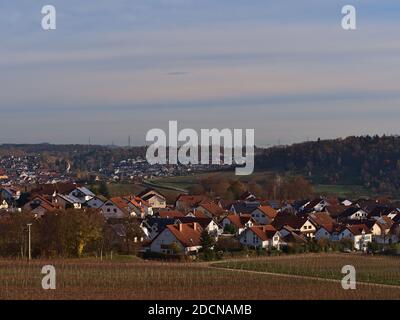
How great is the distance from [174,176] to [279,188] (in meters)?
28.2

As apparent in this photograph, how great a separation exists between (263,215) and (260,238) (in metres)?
12.5

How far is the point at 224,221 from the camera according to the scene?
179 ft

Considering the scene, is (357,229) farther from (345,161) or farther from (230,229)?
(345,161)

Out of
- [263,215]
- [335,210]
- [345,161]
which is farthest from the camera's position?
[345,161]

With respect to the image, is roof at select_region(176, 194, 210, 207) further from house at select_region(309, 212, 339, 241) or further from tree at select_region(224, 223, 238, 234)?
house at select_region(309, 212, 339, 241)

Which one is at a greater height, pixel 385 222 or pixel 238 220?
pixel 238 220

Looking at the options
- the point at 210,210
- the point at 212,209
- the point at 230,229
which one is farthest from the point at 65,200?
the point at 230,229

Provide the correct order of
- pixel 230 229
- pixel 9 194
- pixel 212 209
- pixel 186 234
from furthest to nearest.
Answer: pixel 9 194
pixel 212 209
pixel 230 229
pixel 186 234

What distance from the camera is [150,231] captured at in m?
49.5

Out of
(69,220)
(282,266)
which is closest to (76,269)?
(69,220)

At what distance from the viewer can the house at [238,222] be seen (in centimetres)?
5310

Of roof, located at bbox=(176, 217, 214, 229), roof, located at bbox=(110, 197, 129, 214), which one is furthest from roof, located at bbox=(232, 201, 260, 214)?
roof, located at bbox=(176, 217, 214, 229)

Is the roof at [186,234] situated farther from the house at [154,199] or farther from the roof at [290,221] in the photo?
the house at [154,199]
